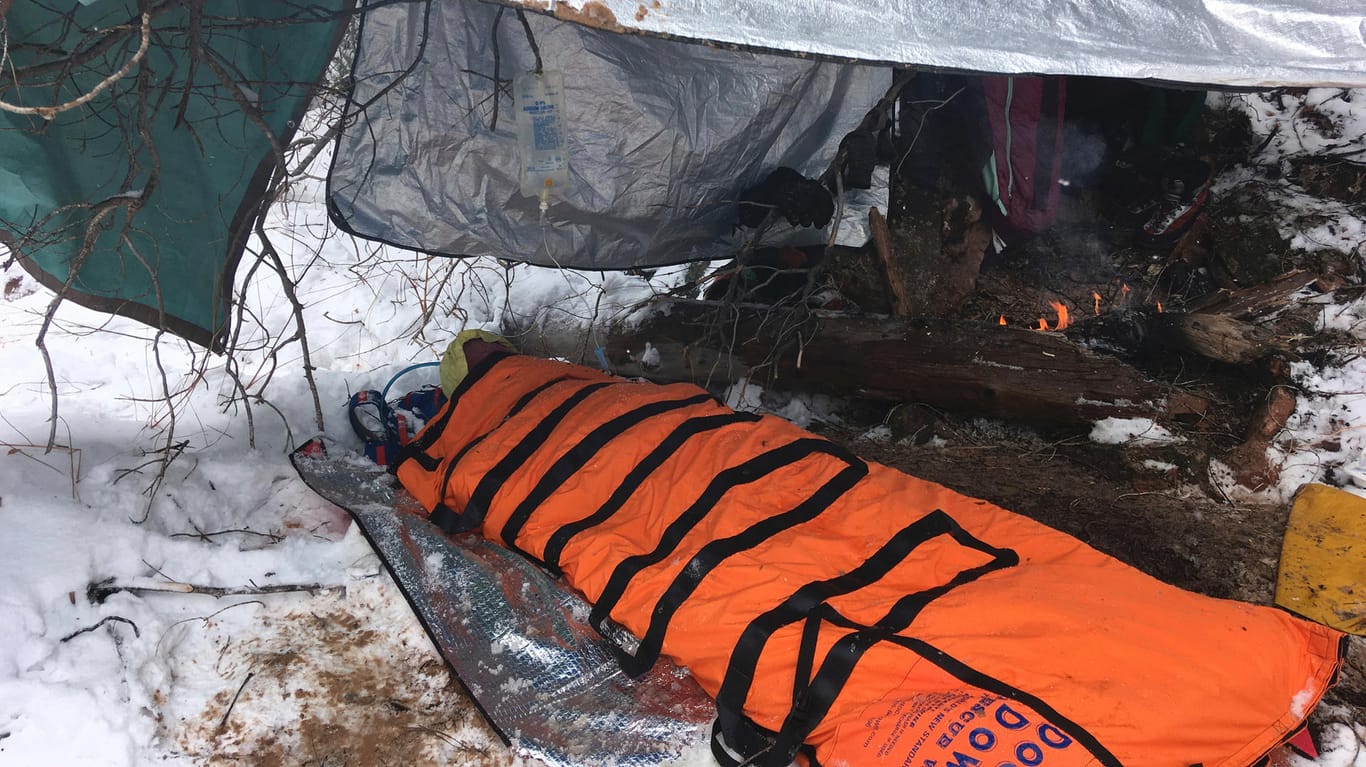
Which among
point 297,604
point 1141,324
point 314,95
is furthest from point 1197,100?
point 297,604

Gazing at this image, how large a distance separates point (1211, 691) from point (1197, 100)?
118 inches

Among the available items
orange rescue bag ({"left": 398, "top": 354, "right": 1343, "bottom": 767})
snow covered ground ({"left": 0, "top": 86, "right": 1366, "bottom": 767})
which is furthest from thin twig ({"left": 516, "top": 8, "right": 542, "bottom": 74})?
snow covered ground ({"left": 0, "top": 86, "right": 1366, "bottom": 767})

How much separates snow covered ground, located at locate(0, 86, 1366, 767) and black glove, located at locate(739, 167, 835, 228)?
4.82 ft

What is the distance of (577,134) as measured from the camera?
9.93 feet

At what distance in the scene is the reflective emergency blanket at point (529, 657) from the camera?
193 cm

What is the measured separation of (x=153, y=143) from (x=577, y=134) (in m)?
1.48

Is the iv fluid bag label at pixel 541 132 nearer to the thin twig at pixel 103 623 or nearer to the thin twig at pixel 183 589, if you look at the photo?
the thin twig at pixel 183 589

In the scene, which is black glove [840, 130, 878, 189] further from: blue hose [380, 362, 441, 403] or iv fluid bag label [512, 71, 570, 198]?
blue hose [380, 362, 441, 403]

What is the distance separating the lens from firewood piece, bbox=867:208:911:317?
11.2 ft

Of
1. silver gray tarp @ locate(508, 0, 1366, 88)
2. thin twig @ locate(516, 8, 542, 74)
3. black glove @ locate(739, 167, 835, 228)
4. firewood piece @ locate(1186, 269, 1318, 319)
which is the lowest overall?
firewood piece @ locate(1186, 269, 1318, 319)

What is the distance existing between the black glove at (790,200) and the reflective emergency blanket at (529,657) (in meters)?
1.89

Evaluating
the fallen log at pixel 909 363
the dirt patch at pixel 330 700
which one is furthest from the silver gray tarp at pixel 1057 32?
the dirt patch at pixel 330 700

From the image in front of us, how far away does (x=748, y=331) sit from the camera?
3.39 m

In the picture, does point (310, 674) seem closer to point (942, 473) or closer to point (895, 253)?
point (942, 473)
